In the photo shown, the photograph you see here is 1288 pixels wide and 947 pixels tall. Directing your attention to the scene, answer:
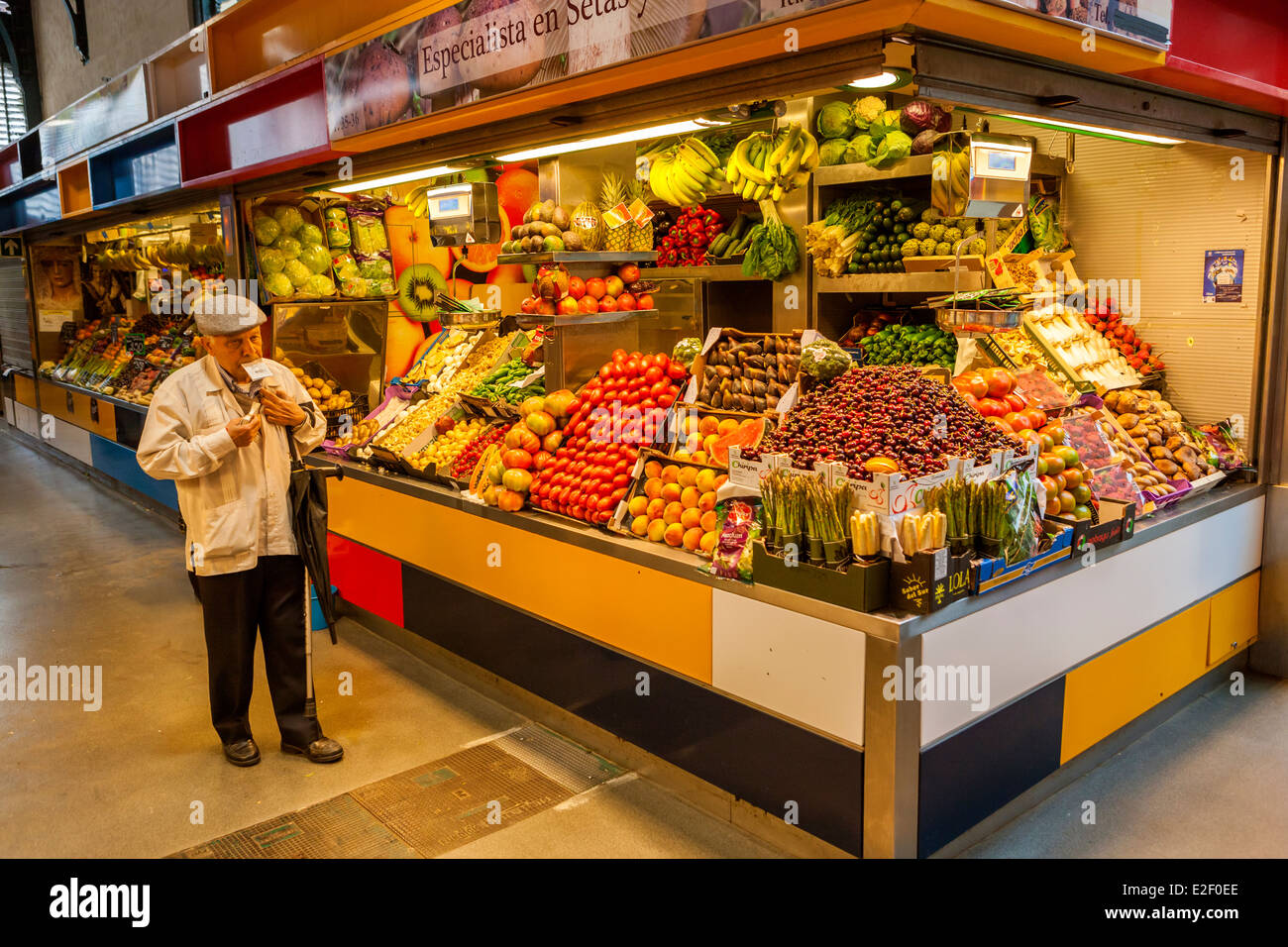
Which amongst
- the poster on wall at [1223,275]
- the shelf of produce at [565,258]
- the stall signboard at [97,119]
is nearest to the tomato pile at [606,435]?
the shelf of produce at [565,258]

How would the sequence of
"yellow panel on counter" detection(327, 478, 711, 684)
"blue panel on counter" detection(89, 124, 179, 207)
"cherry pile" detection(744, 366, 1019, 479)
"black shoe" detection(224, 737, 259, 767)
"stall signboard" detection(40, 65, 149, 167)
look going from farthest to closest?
"stall signboard" detection(40, 65, 149, 167)
"blue panel on counter" detection(89, 124, 179, 207)
"black shoe" detection(224, 737, 259, 767)
"yellow panel on counter" detection(327, 478, 711, 684)
"cherry pile" detection(744, 366, 1019, 479)

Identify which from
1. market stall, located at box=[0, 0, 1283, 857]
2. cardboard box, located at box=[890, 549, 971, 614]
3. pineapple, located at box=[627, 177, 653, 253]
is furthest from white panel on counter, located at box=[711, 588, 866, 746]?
pineapple, located at box=[627, 177, 653, 253]

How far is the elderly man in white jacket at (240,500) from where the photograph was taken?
379 centimetres

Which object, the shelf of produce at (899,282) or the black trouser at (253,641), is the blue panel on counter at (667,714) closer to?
the black trouser at (253,641)

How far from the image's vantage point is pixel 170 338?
10.2 metres

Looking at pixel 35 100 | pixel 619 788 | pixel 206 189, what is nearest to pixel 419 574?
pixel 619 788

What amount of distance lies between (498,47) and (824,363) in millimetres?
1858

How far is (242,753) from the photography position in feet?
13.5

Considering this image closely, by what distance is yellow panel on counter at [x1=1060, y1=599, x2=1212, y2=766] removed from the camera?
12.2 feet

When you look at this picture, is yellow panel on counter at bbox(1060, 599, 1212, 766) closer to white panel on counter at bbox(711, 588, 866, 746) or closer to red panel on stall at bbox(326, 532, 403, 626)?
white panel on counter at bbox(711, 588, 866, 746)

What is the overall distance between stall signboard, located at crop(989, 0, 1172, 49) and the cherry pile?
130 cm

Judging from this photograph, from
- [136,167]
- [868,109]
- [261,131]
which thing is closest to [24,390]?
[136,167]

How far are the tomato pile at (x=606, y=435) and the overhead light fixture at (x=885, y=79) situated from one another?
5.73 feet

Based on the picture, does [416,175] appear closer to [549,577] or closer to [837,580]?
[549,577]
